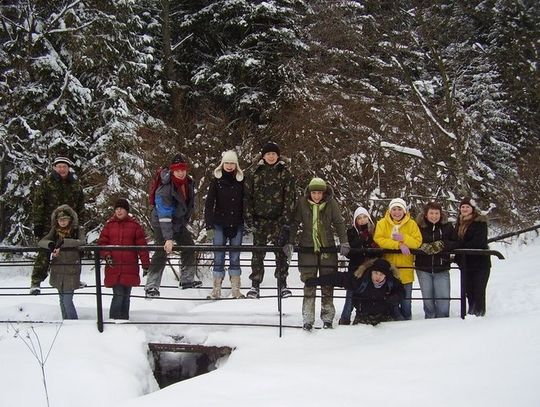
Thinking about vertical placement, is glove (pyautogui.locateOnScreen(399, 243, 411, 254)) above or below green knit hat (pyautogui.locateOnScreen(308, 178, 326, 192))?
below

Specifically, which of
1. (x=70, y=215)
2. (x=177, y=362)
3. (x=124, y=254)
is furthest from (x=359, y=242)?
(x=70, y=215)

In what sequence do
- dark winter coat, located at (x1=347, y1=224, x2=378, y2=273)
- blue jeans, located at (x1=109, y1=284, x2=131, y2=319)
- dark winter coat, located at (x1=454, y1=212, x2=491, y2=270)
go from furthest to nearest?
blue jeans, located at (x1=109, y1=284, x2=131, y2=319)
dark winter coat, located at (x1=347, y1=224, x2=378, y2=273)
dark winter coat, located at (x1=454, y1=212, x2=491, y2=270)

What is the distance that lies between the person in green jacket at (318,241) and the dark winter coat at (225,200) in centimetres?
101

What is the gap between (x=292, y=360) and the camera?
5012 mm

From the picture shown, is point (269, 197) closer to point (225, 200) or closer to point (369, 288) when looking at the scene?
point (225, 200)

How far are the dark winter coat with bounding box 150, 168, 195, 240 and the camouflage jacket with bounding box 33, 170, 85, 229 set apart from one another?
1164mm

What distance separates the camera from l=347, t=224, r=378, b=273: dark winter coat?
589 cm

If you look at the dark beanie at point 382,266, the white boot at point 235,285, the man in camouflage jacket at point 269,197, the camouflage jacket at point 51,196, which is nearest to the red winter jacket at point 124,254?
the camouflage jacket at point 51,196

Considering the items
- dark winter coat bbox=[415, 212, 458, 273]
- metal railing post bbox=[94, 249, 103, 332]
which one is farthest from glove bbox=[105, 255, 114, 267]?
dark winter coat bbox=[415, 212, 458, 273]

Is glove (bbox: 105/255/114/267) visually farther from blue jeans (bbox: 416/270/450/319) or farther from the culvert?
blue jeans (bbox: 416/270/450/319)

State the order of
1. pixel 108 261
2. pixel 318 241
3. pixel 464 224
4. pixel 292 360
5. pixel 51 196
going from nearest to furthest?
pixel 292 360, pixel 318 241, pixel 464 224, pixel 108 261, pixel 51 196

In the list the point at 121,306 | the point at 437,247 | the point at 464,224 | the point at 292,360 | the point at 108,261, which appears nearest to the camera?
the point at 292,360

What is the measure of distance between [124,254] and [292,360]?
2547 mm

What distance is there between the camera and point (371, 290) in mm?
5652
